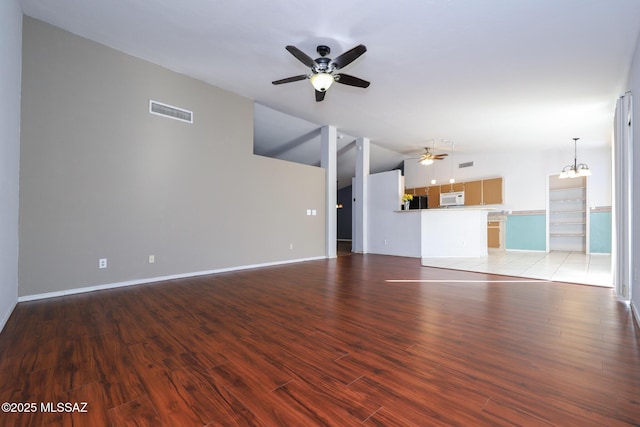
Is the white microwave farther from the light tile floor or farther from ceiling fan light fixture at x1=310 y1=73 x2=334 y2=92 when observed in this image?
ceiling fan light fixture at x1=310 y1=73 x2=334 y2=92

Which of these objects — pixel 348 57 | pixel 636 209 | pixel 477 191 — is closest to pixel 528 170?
pixel 477 191

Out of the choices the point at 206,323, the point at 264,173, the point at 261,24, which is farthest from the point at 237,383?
the point at 264,173

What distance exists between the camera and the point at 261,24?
3219mm

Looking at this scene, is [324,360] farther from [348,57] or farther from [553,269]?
[553,269]

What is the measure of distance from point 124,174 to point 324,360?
372cm

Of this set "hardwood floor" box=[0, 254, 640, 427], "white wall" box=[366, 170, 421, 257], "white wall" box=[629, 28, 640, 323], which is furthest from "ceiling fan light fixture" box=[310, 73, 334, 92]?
"white wall" box=[366, 170, 421, 257]

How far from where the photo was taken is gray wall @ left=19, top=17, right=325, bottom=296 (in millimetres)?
3275

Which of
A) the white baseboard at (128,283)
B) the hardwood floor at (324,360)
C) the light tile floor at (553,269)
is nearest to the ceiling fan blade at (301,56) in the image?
the hardwood floor at (324,360)

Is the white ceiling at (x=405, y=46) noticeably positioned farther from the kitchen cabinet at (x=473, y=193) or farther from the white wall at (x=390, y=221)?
the kitchen cabinet at (x=473, y=193)

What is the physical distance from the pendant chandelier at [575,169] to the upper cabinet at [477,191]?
1634 mm

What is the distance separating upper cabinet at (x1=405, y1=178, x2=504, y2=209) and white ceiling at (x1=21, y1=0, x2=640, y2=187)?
3.24 metres

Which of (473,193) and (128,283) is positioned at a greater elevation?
(473,193)

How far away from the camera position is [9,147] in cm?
267

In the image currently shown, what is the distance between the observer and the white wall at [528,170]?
7715 millimetres
